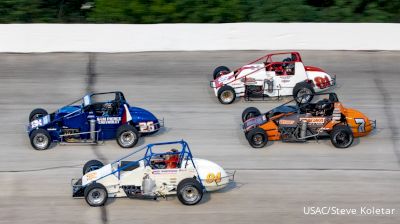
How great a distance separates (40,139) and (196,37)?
888 cm

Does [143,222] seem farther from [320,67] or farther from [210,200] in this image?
[320,67]

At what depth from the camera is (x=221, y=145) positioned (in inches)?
809

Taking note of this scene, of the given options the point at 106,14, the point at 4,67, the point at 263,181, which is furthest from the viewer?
the point at 106,14

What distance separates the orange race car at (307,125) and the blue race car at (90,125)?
2.77 m

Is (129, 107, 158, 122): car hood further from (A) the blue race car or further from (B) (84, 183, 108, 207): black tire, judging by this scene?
(B) (84, 183, 108, 207): black tire

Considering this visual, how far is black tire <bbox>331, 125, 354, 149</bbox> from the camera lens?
65.7ft

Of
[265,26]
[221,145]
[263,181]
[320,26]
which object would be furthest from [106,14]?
[263,181]

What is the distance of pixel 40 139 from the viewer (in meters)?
A: 19.9

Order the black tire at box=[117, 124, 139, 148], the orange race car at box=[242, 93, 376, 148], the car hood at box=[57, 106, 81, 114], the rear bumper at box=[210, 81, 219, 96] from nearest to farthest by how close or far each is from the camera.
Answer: the black tire at box=[117, 124, 139, 148] → the orange race car at box=[242, 93, 376, 148] → the car hood at box=[57, 106, 81, 114] → the rear bumper at box=[210, 81, 219, 96]

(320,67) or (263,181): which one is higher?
(320,67)

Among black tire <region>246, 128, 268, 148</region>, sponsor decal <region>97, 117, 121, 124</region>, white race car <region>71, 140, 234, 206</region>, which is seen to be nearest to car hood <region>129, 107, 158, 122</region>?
sponsor decal <region>97, 117, 121, 124</region>

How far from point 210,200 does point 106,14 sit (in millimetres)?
12619

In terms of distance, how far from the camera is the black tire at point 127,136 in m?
20.0

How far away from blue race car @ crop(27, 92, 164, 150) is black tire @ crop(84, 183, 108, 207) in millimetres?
3094
